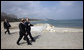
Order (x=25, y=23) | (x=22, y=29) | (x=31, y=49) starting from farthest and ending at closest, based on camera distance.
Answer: (x=25, y=23) → (x=22, y=29) → (x=31, y=49)

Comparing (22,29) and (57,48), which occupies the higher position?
(22,29)

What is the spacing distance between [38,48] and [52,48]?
0.72 m

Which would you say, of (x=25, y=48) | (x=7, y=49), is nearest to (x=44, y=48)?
(x=25, y=48)

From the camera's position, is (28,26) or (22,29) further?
(28,26)

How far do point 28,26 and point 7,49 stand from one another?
2.17 m

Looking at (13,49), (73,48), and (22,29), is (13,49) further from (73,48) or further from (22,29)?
(73,48)

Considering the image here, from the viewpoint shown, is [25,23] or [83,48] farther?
[25,23]

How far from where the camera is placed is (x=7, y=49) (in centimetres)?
631

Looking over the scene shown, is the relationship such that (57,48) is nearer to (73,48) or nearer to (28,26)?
(73,48)

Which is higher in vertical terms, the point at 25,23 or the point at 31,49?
the point at 25,23

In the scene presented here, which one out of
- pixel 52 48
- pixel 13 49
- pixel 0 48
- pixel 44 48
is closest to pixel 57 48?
pixel 52 48

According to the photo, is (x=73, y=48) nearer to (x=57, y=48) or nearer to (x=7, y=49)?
(x=57, y=48)

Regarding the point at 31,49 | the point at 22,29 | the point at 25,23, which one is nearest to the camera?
the point at 31,49

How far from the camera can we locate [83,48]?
20.9ft
